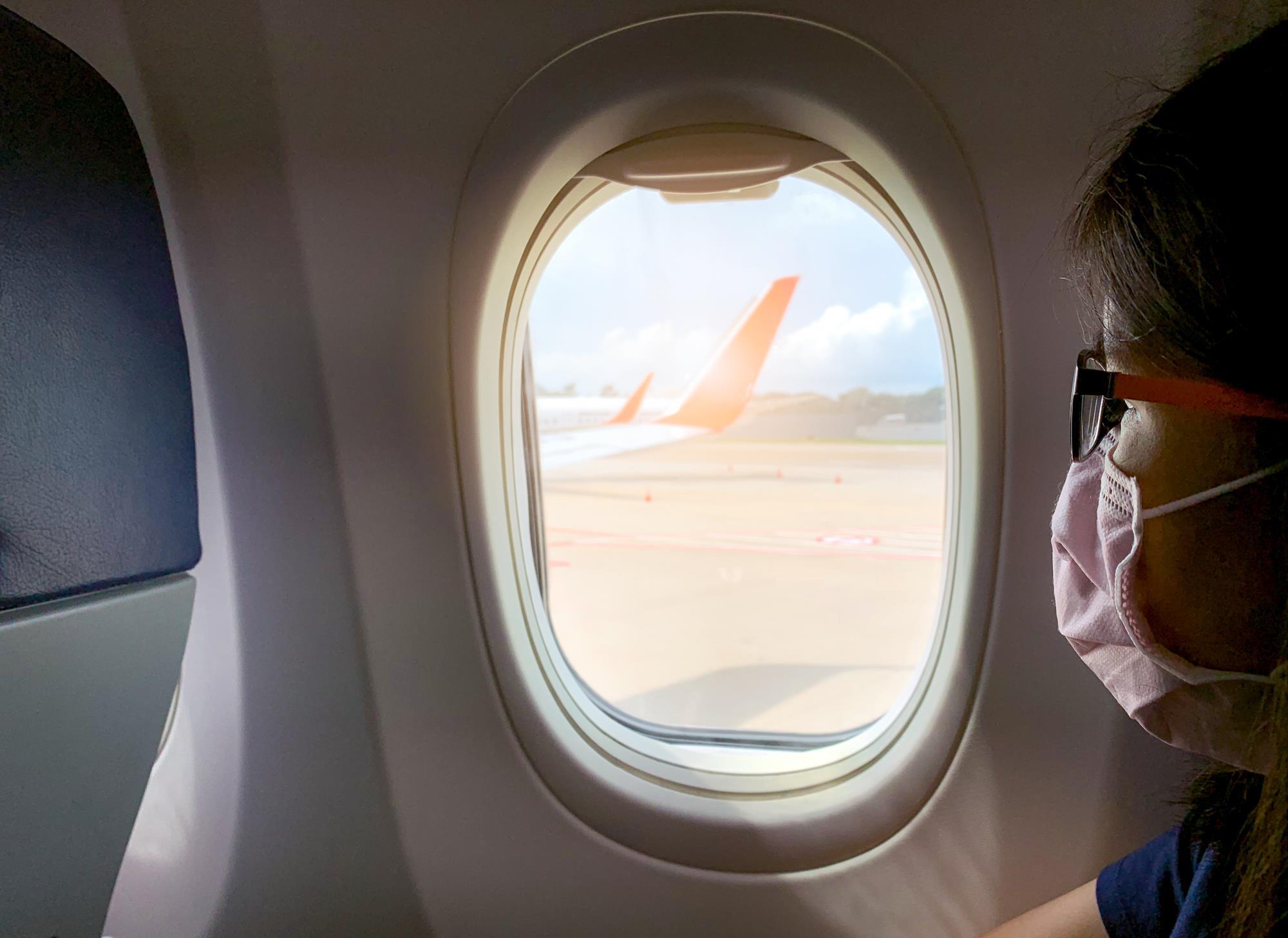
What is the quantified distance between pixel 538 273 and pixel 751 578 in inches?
242

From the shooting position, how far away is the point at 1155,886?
0.81 m

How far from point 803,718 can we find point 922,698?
234 centimetres

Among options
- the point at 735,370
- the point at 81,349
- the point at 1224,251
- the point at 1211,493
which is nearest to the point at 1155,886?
the point at 1211,493

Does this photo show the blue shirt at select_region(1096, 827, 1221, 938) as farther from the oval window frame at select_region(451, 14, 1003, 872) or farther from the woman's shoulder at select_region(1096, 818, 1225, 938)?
the oval window frame at select_region(451, 14, 1003, 872)

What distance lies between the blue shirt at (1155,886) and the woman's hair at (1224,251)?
5.4 inches

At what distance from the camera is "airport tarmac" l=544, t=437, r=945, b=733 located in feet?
12.0

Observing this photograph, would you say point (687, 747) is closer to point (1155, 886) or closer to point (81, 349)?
point (1155, 886)

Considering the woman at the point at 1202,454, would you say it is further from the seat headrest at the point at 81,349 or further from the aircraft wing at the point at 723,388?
the aircraft wing at the point at 723,388

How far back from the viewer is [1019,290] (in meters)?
0.99

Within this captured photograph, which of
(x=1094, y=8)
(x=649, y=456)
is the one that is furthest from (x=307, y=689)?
(x=649, y=456)

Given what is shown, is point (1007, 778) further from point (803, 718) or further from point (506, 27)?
point (803, 718)

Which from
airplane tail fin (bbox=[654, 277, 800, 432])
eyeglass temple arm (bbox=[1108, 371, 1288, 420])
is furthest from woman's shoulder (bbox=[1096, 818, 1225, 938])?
airplane tail fin (bbox=[654, 277, 800, 432])

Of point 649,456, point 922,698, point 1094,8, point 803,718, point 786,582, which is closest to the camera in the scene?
point 1094,8

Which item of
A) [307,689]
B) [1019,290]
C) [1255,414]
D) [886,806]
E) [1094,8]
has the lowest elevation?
[886,806]
